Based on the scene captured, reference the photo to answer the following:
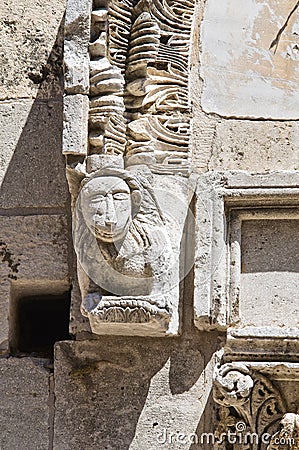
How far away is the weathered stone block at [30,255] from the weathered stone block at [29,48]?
524 mm

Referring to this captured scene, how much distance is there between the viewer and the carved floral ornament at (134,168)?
412cm

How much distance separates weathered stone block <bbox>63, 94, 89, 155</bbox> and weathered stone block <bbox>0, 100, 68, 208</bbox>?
1.34ft

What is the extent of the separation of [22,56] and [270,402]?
169 centimetres

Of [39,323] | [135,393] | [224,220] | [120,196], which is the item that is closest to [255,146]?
[224,220]

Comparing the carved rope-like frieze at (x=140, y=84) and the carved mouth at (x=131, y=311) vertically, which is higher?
the carved rope-like frieze at (x=140, y=84)

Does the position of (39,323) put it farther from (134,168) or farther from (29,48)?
(29,48)

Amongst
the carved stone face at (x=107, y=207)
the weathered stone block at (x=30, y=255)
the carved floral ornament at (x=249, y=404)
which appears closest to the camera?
the carved floral ornament at (x=249, y=404)

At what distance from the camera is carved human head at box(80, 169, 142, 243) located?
161 inches

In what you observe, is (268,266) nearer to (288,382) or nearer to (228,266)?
(228,266)

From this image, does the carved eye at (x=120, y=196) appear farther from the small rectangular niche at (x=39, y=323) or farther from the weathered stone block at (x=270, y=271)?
the small rectangular niche at (x=39, y=323)

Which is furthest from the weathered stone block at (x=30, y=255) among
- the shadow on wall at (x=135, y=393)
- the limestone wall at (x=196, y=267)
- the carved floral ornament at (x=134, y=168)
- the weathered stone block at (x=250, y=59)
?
the weathered stone block at (x=250, y=59)

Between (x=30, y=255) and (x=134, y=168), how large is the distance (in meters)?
0.54

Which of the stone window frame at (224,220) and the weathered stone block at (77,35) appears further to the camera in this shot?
the weathered stone block at (77,35)

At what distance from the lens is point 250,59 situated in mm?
4512
